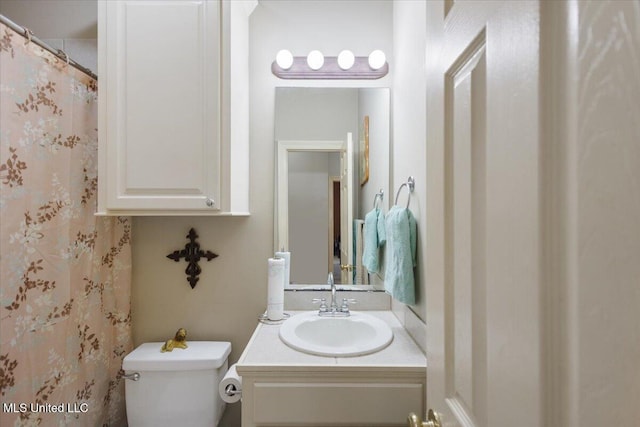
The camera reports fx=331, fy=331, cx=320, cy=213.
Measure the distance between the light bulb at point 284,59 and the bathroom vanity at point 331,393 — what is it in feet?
4.27

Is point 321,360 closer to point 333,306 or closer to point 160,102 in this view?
point 333,306

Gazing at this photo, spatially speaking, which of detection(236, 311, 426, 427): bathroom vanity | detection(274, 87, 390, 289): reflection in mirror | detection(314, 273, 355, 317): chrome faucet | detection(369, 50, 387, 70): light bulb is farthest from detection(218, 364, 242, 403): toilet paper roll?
detection(369, 50, 387, 70): light bulb

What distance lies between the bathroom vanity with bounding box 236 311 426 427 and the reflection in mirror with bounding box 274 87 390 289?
607 millimetres

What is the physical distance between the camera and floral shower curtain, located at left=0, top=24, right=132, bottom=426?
3.35 feet

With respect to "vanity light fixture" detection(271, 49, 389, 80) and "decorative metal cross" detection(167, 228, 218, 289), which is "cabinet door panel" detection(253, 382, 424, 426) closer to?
"decorative metal cross" detection(167, 228, 218, 289)

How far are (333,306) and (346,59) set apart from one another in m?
1.17

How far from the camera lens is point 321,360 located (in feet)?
3.49

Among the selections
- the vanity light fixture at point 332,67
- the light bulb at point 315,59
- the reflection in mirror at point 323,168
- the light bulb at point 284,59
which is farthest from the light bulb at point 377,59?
the light bulb at point 284,59

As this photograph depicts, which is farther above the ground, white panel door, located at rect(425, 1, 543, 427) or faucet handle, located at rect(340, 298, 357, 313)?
white panel door, located at rect(425, 1, 543, 427)

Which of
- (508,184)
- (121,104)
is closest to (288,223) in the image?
(121,104)

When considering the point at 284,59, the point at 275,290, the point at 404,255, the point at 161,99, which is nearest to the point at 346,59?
the point at 284,59

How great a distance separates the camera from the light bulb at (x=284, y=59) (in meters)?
1.57

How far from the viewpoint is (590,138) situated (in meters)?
0.28

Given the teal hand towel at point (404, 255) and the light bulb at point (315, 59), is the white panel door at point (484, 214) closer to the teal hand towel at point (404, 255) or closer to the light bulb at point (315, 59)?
the teal hand towel at point (404, 255)
